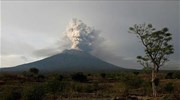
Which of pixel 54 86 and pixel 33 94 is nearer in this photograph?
pixel 33 94

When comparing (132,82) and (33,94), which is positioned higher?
(132,82)

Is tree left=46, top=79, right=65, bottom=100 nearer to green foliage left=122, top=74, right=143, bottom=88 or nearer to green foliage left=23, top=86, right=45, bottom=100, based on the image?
green foliage left=23, top=86, right=45, bottom=100

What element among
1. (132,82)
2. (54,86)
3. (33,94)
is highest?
(132,82)

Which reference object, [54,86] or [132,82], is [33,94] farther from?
[132,82]

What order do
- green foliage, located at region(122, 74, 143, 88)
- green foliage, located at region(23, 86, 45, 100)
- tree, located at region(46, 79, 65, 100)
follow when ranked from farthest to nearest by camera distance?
green foliage, located at region(122, 74, 143, 88) → tree, located at region(46, 79, 65, 100) → green foliage, located at region(23, 86, 45, 100)

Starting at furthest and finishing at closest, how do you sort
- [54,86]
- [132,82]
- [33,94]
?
[132,82], [54,86], [33,94]

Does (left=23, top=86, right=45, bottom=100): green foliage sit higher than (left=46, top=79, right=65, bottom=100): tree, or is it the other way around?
(left=46, top=79, right=65, bottom=100): tree

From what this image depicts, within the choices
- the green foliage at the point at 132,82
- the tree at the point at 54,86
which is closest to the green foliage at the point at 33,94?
the tree at the point at 54,86

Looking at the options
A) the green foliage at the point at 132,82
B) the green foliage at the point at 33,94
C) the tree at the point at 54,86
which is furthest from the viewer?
the green foliage at the point at 132,82

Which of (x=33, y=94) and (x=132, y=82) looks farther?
(x=132, y=82)

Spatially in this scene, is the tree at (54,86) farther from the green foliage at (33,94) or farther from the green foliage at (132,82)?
the green foliage at (132,82)

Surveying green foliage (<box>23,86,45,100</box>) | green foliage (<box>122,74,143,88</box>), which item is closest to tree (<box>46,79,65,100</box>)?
green foliage (<box>23,86,45,100</box>)

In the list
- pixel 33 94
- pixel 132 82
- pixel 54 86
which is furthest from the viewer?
pixel 132 82

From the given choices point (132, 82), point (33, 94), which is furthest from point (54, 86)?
point (132, 82)
